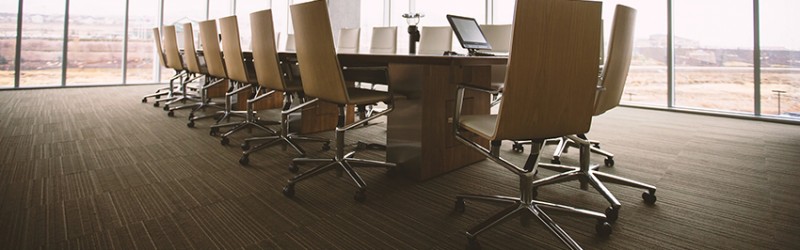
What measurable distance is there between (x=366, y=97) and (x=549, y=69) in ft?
3.61

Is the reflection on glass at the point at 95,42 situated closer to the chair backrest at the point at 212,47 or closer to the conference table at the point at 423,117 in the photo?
the chair backrest at the point at 212,47

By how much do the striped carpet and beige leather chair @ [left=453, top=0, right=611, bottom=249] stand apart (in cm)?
41

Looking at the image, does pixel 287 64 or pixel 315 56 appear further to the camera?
pixel 287 64

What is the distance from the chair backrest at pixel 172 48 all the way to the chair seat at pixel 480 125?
431 cm

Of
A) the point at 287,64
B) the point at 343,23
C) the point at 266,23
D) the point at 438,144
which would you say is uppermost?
the point at 343,23

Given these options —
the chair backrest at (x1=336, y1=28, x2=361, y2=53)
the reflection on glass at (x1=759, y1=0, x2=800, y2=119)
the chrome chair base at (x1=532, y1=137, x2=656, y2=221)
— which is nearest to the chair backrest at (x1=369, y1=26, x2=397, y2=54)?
the chair backrest at (x1=336, y1=28, x2=361, y2=53)

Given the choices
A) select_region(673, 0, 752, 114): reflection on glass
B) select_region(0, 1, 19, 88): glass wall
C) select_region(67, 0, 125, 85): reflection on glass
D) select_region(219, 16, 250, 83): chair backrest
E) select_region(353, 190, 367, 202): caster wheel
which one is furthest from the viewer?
select_region(67, 0, 125, 85): reflection on glass

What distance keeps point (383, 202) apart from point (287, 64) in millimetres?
1422

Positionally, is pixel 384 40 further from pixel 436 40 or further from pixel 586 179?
pixel 586 179

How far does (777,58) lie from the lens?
4977mm

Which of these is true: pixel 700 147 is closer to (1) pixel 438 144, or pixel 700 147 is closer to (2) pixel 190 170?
(1) pixel 438 144

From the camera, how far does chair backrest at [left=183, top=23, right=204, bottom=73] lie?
14.0ft

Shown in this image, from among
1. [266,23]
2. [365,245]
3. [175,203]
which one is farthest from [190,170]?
[365,245]

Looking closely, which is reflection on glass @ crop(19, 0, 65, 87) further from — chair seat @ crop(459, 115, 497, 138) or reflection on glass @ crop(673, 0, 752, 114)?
reflection on glass @ crop(673, 0, 752, 114)
